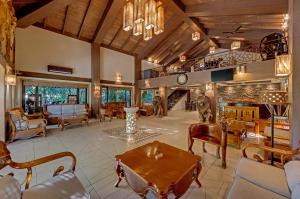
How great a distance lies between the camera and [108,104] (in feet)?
35.6

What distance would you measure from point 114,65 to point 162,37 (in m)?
4.19

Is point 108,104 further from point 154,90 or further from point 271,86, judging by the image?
point 271,86

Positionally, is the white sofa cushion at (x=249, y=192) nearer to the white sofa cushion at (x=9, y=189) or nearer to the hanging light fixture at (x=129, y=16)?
the white sofa cushion at (x=9, y=189)

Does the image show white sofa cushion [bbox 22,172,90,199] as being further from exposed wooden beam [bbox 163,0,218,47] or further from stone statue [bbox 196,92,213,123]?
stone statue [bbox 196,92,213,123]

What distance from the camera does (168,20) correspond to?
8.95 m

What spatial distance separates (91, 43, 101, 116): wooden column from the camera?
9.79 metres

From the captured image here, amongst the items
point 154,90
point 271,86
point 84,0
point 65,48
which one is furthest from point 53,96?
point 271,86

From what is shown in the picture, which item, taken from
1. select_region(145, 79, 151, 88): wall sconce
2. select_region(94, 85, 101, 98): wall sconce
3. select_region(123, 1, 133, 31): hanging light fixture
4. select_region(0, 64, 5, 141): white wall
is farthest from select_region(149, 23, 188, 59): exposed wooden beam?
select_region(0, 64, 5, 141): white wall

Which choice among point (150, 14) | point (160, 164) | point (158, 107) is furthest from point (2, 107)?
point (158, 107)

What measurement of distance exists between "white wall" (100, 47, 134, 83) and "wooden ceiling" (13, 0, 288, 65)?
1.56 feet

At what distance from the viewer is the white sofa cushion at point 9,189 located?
1154 millimetres

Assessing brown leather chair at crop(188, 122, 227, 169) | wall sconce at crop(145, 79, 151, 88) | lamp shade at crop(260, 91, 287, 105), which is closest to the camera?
lamp shade at crop(260, 91, 287, 105)

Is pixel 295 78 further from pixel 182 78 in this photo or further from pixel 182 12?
pixel 182 78

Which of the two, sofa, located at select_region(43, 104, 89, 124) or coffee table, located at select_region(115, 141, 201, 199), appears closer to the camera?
coffee table, located at select_region(115, 141, 201, 199)
